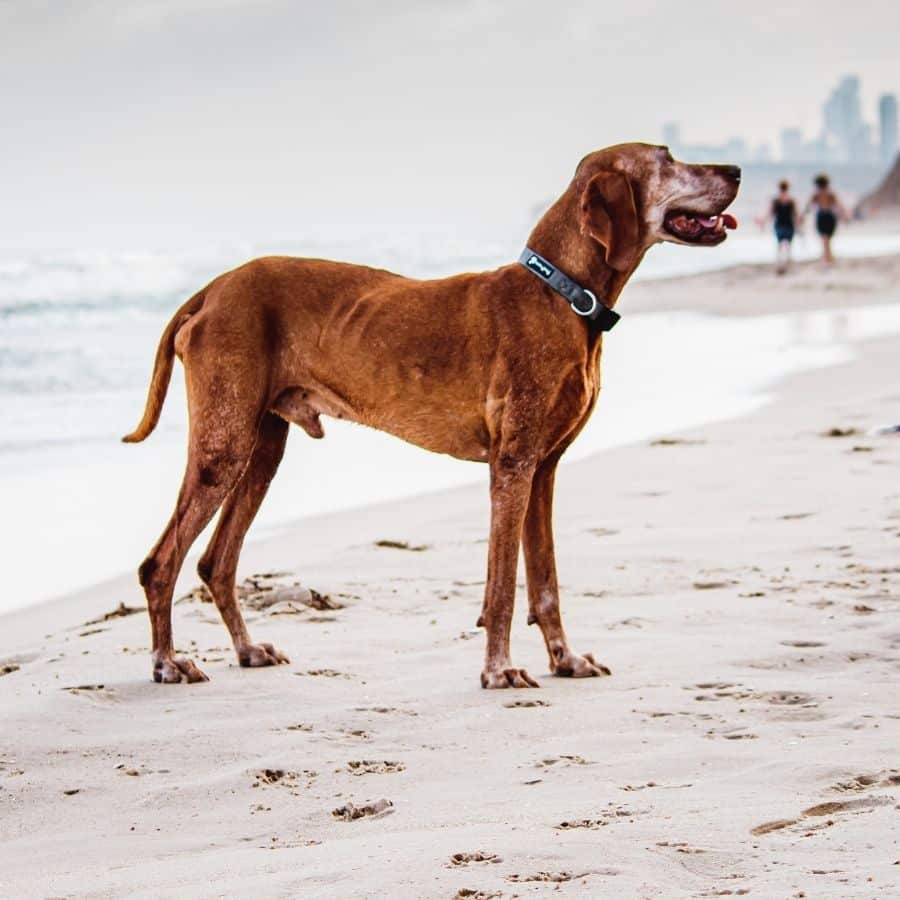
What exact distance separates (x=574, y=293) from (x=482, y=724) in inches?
61.8

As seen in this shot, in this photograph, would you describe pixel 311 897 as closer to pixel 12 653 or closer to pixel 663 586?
pixel 12 653

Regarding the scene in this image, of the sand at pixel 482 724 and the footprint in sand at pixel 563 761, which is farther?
the footprint in sand at pixel 563 761

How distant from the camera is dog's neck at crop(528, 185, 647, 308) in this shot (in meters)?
5.65

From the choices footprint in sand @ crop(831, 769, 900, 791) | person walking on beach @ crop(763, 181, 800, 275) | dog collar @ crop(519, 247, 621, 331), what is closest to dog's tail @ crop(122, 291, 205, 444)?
dog collar @ crop(519, 247, 621, 331)

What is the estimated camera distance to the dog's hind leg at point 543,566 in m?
5.82

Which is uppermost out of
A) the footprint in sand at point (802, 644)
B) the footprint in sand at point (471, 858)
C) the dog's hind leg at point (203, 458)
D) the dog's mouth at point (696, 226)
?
the dog's mouth at point (696, 226)

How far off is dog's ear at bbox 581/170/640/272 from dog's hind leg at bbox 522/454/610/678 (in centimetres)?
84

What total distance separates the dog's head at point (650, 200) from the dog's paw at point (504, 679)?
148cm

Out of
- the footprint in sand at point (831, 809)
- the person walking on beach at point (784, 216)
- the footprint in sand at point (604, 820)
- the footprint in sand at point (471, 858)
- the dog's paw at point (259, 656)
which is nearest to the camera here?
the footprint in sand at point (471, 858)

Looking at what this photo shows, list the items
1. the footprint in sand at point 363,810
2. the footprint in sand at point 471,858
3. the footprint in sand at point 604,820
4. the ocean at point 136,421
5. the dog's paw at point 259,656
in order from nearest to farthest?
the footprint in sand at point 471,858, the footprint in sand at point 604,820, the footprint in sand at point 363,810, the dog's paw at point 259,656, the ocean at point 136,421

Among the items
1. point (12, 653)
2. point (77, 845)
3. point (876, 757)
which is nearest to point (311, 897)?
point (77, 845)

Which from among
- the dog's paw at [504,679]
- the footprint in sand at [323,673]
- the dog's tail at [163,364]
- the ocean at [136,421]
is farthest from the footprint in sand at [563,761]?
the ocean at [136,421]

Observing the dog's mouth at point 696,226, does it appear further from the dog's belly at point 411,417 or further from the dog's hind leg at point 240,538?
the dog's hind leg at point 240,538

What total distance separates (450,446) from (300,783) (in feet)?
5.67
